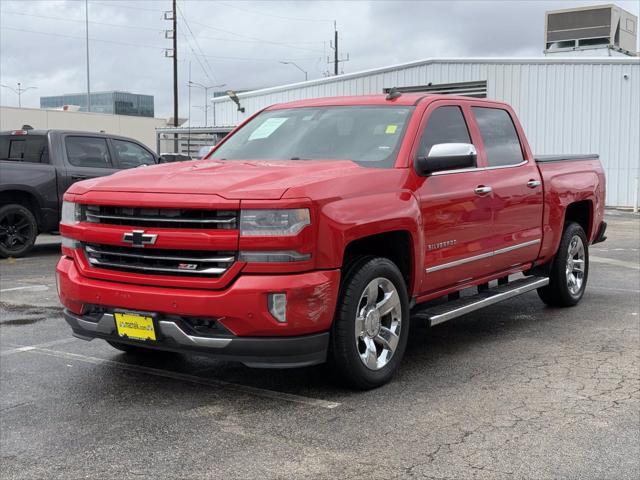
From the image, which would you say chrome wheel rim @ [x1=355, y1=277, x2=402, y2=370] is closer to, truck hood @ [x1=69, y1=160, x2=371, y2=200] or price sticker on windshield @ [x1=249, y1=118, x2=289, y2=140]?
truck hood @ [x1=69, y1=160, x2=371, y2=200]

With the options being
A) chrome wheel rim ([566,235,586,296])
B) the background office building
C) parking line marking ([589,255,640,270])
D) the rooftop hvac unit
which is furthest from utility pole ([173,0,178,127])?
chrome wheel rim ([566,235,586,296])

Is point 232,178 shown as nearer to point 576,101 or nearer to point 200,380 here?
point 200,380

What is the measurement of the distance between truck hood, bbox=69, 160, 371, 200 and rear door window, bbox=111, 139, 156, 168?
25.0 feet

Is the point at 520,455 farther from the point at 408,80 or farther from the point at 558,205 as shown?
the point at 408,80

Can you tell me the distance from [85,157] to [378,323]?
8.56 metres

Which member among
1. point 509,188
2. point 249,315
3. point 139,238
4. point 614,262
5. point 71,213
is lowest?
point 614,262

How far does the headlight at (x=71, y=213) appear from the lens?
492cm

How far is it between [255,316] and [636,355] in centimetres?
313

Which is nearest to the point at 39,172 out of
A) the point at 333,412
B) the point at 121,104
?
the point at 333,412

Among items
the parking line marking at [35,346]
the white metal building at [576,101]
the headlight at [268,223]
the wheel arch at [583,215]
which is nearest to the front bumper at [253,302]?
the headlight at [268,223]

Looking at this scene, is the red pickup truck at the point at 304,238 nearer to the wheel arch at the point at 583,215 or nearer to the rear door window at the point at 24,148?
the wheel arch at the point at 583,215

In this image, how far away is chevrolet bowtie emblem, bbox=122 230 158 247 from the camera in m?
4.47

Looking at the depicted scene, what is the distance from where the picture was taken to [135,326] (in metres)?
4.52

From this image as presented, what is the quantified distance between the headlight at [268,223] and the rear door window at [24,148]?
8465 mm
